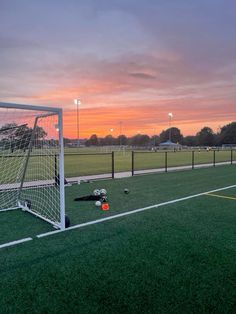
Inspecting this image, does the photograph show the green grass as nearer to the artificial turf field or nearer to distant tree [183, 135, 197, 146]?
the artificial turf field

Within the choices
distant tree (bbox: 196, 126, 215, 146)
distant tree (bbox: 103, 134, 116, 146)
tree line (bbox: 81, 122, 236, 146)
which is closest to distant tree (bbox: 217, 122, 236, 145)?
tree line (bbox: 81, 122, 236, 146)

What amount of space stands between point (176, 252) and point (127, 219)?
1589mm

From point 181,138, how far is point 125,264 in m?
120

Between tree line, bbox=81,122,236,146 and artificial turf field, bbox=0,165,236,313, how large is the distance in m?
86.4

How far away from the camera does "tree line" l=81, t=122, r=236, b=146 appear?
9869 centimetres

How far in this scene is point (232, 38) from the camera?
1070 cm

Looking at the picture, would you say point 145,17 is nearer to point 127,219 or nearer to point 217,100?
point 127,219

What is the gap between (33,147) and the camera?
211 inches

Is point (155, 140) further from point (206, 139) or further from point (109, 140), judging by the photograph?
point (206, 139)

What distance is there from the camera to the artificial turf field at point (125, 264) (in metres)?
2.16

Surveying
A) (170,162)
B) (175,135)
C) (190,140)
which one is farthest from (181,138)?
(170,162)

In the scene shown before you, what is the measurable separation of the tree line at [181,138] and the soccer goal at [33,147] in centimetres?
8467

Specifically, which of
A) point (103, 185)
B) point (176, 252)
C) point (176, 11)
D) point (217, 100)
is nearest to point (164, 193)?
point (103, 185)

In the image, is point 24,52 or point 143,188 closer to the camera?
point 143,188
